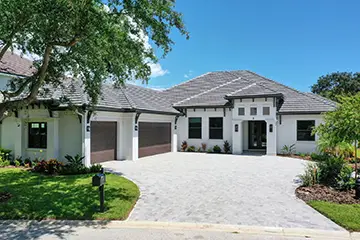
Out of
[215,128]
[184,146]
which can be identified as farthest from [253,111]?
[184,146]

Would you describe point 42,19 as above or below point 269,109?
above

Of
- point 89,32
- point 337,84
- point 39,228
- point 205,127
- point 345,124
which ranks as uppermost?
point 337,84

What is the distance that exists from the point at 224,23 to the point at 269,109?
23.3 ft

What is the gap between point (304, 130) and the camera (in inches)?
788

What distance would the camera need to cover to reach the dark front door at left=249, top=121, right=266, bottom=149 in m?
22.7

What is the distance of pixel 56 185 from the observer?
31.6 feet

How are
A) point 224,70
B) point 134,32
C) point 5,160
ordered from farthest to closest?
point 224,70 < point 5,160 < point 134,32

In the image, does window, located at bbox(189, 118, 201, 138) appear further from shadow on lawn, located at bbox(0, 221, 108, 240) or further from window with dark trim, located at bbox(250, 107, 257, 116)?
shadow on lawn, located at bbox(0, 221, 108, 240)

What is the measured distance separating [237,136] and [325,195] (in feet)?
40.7

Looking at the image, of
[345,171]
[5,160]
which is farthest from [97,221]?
[5,160]

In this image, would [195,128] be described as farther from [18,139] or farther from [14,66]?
[14,66]

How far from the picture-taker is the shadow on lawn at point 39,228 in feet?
18.1

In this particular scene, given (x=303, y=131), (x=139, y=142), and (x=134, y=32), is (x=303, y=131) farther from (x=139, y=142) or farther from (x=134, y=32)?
(x=134, y=32)

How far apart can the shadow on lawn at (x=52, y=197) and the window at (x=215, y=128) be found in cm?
1306
